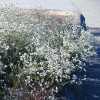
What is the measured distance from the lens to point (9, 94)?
5727mm

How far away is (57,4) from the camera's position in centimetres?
1112

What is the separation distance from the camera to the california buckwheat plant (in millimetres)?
5832

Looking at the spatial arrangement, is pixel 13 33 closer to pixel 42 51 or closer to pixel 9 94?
pixel 42 51

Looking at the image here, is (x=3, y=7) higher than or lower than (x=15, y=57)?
higher

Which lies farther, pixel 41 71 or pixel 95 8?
pixel 95 8

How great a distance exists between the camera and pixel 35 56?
6168 millimetres

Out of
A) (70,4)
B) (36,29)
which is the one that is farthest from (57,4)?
(36,29)

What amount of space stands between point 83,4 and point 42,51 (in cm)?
804

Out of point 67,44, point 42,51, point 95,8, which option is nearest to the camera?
point 42,51

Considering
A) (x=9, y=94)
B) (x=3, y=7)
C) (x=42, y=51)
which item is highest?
(x=3, y=7)

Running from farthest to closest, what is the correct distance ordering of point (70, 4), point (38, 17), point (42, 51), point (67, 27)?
1. point (70, 4)
2. point (38, 17)
3. point (67, 27)
4. point (42, 51)

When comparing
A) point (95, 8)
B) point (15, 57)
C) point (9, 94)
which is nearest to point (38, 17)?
point (15, 57)

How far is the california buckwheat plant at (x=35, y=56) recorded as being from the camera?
5.83 meters

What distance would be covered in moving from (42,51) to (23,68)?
0.35 metres
